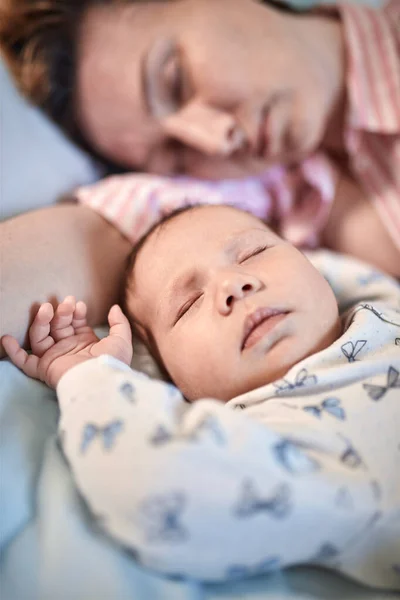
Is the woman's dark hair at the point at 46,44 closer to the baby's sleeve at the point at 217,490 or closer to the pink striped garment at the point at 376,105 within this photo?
the pink striped garment at the point at 376,105

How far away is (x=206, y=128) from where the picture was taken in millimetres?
1090

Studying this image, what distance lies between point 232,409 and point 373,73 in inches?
36.6

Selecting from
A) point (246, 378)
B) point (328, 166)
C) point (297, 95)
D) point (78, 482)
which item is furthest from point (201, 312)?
point (328, 166)

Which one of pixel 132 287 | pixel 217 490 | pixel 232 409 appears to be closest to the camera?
pixel 217 490

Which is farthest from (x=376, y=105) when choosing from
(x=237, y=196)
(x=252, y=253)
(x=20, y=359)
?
(x=20, y=359)

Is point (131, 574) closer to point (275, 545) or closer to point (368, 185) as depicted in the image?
point (275, 545)

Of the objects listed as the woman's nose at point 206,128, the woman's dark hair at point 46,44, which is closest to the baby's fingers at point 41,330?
the woman's nose at point 206,128

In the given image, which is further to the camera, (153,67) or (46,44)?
(46,44)

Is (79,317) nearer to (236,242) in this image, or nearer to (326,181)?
(236,242)

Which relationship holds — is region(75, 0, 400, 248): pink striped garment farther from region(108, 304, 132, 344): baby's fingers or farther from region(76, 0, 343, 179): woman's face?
region(108, 304, 132, 344): baby's fingers

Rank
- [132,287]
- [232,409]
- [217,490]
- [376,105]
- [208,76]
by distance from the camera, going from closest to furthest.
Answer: [217,490] → [232,409] → [132,287] → [208,76] → [376,105]

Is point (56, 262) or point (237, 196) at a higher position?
point (56, 262)

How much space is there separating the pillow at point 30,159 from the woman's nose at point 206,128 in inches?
9.9

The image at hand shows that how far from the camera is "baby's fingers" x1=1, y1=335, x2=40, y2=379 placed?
2.56 ft
